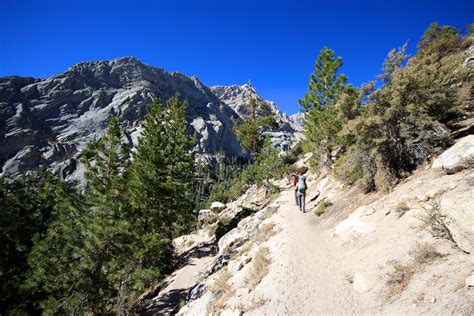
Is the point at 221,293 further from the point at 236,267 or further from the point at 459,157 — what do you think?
the point at 459,157

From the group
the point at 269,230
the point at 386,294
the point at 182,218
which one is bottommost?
the point at 386,294

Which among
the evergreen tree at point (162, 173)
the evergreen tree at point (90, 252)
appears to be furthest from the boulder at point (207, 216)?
the evergreen tree at point (90, 252)

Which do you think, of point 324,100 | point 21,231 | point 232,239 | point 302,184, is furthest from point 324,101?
point 21,231

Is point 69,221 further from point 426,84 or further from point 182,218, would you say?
point 426,84

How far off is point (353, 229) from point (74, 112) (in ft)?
508

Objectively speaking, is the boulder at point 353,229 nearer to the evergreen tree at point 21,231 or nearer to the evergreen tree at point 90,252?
the evergreen tree at point 90,252

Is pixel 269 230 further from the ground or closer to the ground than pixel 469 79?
closer to the ground

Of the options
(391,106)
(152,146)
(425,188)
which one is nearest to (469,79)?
(391,106)

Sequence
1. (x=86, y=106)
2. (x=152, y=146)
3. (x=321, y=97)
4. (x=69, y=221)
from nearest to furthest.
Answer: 1. (x=69, y=221)
2. (x=152, y=146)
3. (x=321, y=97)
4. (x=86, y=106)

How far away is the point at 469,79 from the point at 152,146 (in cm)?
1673

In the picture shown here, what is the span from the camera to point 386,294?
4785mm

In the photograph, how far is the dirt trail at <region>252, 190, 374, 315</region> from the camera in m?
5.44

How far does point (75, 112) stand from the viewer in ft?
433

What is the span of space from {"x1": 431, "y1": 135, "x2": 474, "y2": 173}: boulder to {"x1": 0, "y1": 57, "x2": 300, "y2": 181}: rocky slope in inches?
3890
